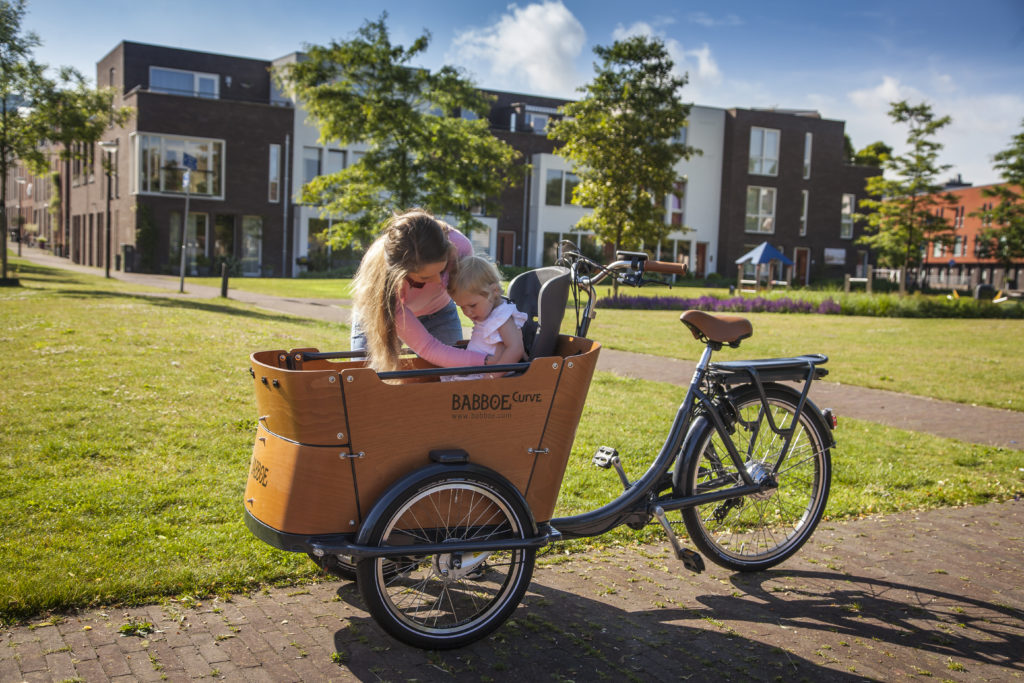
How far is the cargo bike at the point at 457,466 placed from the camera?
9.26 ft

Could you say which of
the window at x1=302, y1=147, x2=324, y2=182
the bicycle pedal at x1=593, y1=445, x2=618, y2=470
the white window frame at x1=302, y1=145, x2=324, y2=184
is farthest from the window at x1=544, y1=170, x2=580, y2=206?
the bicycle pedal at x1=593, y1=445, x2=618, y2=470

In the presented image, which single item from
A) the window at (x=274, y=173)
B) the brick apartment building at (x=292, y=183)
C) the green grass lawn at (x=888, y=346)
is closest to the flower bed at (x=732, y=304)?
the green grass lawn at (x=888, y=346)

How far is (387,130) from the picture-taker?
18125 millimetres

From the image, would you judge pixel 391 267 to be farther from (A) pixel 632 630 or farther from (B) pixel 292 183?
(B) pixel 292 183

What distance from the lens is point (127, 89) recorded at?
3738 centimetres

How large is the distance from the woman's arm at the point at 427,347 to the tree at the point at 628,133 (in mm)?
21784

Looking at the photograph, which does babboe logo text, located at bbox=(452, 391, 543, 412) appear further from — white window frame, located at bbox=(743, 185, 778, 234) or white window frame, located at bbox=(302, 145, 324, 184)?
white window frame, located at bbox=(743, 185, 778, 234)

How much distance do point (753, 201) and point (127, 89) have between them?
31334mm

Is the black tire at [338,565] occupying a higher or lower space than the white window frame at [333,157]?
lower

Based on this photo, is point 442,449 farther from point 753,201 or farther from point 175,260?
point 753,201

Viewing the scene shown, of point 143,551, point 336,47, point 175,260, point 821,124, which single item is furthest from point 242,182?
point 143,551

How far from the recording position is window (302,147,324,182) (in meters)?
36.0

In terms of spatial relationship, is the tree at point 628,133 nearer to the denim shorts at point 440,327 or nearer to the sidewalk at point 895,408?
the sidewalk at point 895,408

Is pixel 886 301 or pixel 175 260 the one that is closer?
pixel 886 301
